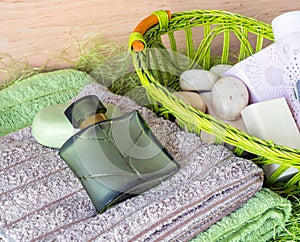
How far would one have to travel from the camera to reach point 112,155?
78 cm

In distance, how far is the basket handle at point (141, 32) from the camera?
2.80ft

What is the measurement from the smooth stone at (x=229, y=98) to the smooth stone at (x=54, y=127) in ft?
0.53

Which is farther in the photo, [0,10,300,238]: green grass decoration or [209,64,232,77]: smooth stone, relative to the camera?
[209,64,232,77]: smooth stone

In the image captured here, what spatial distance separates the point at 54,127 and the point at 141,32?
0.22 meters

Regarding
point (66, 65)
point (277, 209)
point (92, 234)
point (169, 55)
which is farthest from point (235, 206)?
point (66, 65)

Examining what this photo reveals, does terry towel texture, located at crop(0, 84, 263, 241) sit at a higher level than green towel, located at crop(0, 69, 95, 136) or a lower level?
lower

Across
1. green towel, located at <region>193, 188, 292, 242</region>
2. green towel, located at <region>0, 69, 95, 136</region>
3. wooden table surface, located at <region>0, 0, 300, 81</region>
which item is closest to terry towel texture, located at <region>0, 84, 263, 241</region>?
green towel, located at <region>193, 188, 292, 242</region>

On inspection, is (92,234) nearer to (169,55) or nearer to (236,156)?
(236,156)

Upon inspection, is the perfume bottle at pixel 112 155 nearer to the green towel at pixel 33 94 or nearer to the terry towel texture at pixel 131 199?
the terry towel texture at pixel 131 199

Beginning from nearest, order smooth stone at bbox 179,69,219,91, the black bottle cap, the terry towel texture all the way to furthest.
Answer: the terry towel texture
the black bottle cap
smooth stone at bbox 179,69,219,91

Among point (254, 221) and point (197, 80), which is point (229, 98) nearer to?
point (197, 80)

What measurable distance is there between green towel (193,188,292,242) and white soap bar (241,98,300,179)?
63mm

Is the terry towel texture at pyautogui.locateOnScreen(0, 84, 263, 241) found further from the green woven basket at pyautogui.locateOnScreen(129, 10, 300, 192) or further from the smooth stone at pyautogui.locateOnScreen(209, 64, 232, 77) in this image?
the smooth stone at pyautogui.locateOnScreen(209, 64, 232, 77)

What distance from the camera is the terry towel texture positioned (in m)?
0.70
